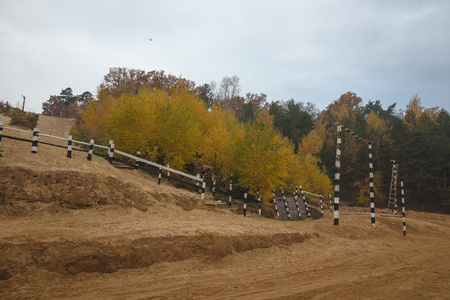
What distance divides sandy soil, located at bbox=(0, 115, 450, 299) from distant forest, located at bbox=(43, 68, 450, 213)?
10.2 meters

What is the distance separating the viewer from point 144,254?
7.16m

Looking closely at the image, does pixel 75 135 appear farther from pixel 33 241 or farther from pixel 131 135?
pixel 33 241

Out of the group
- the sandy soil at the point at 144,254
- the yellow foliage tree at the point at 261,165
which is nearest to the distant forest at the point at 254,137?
the yellow foliage tree at the point at 261,165

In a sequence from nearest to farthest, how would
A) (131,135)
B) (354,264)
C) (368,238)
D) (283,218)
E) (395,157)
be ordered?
(354,264), (368,238), (283,218), (131,135), (395,157)

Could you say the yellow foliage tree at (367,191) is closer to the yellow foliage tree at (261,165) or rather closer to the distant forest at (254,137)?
the distant forest at (254,137)

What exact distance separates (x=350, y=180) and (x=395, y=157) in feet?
34.4

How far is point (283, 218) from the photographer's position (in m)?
20.0

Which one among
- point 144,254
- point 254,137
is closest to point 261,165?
point 254,137

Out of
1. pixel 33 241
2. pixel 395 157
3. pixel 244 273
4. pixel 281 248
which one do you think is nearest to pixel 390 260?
pixel 281 248

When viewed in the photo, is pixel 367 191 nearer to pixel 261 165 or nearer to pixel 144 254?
pixel 261 165

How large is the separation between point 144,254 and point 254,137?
17075 millimetres

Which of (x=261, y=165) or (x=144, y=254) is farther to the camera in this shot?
(x=261, y=165)

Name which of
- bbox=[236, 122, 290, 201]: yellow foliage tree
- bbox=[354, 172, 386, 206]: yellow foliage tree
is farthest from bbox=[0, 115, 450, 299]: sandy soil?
bbox=[354, 172, 386, 206]: yellow foliage tree

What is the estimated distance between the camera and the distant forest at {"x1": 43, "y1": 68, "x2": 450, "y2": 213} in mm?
23141
